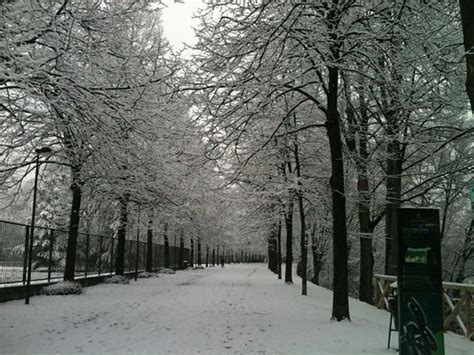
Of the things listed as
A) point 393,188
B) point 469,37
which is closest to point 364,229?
point 393,188

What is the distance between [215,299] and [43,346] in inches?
325

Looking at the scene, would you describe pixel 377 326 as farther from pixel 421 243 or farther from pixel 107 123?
pixel 107 123

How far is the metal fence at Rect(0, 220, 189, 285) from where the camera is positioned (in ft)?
Result: 46.4

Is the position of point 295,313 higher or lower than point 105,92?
lower

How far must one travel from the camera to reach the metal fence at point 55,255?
14156 mm

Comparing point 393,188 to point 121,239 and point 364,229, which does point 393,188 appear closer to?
point 364,229

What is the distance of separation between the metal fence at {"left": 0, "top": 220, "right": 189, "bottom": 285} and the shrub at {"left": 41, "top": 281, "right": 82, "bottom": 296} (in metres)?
0.77

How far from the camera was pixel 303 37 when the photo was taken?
32.1ft

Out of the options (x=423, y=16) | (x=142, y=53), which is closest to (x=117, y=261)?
(x=142, y=53)

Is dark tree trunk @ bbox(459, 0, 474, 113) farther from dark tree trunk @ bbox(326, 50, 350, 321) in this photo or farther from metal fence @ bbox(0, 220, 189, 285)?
metal fence @ bbox(0, 220, 189, 285)

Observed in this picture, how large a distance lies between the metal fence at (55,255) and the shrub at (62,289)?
77 centimetres

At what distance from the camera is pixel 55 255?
2066 centimetres

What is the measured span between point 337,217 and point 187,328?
432 cm

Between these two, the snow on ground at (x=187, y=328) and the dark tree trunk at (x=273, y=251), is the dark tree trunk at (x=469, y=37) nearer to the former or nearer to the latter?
the snow on ground at (x=187, y=328)
